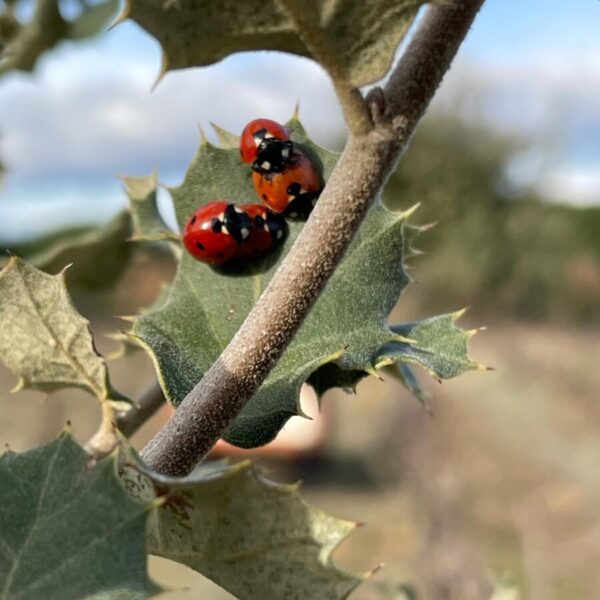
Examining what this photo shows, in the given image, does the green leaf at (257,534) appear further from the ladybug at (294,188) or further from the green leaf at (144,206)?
the green leaf at (144,206)

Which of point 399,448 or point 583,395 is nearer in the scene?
point 399,448

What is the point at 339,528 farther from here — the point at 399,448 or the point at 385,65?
the point at 399,448

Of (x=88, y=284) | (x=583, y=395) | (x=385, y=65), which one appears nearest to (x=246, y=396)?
(x=385, y=65)

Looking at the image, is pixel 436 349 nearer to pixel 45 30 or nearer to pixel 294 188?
pixel 294 188

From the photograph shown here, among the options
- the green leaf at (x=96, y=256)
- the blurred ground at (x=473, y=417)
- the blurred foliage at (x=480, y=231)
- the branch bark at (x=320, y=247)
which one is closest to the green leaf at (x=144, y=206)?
the green leaf at (x=96, y=256)

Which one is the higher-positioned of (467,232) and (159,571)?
(159,571)

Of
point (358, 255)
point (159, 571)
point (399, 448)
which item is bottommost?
point (399, 448)

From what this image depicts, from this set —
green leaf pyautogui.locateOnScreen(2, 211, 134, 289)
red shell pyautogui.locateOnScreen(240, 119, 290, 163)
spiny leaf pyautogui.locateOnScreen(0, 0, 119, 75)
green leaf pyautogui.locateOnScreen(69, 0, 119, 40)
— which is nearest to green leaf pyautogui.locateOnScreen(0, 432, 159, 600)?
red shell pyautogui.locateOnScreen(240, 119, 290, 163)
